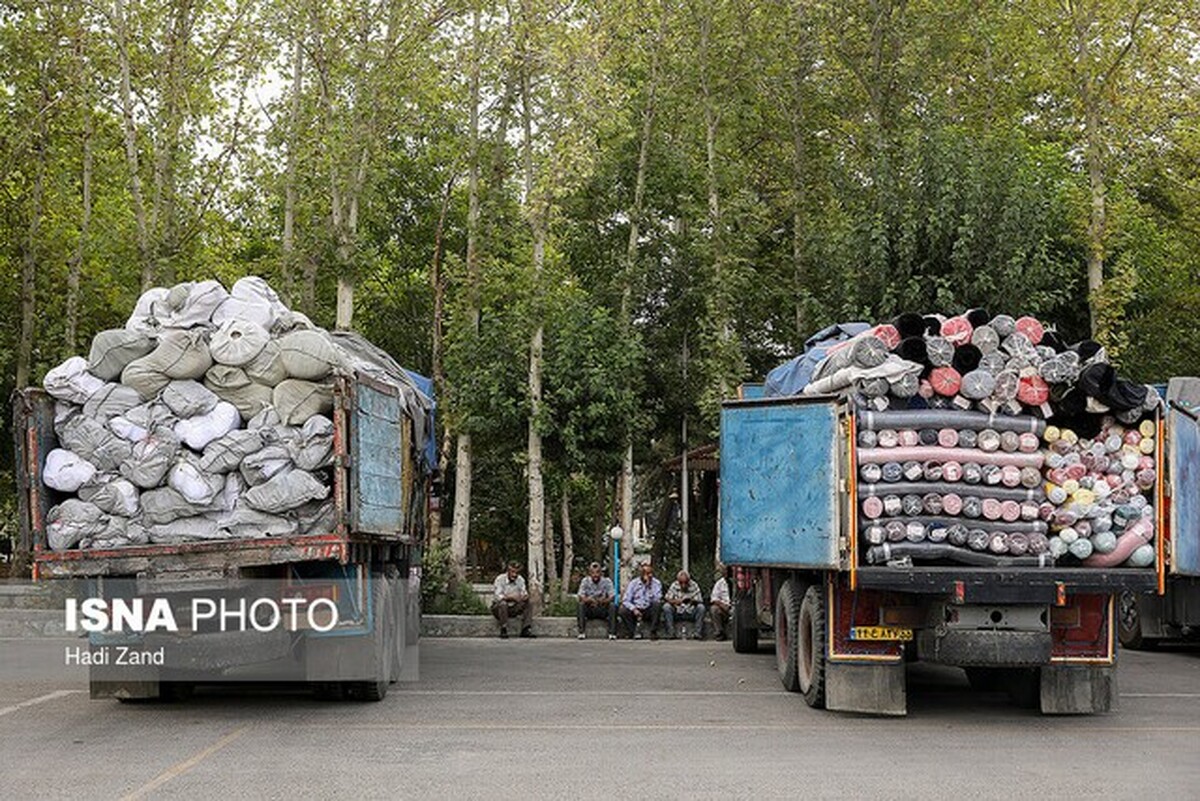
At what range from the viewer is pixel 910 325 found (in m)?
12.7

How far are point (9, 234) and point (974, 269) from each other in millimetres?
18451

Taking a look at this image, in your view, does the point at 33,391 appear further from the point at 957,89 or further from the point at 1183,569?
the point at 957,89

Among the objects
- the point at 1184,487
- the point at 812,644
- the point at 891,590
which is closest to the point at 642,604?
the point at 812,644

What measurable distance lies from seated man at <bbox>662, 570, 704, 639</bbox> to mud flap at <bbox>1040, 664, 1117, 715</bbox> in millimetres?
9893

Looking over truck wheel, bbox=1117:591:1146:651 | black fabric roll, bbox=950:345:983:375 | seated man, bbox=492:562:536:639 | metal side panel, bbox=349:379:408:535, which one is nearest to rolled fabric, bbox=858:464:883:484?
black fabric roll, bbox=950:345:983:375

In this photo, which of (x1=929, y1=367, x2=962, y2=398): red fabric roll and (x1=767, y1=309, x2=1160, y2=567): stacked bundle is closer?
(x1=767, y1=309, x2=1160, y2=567): stacked bundle

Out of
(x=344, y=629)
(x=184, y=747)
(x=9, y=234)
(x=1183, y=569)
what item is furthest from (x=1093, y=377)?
(x=9, y=234)

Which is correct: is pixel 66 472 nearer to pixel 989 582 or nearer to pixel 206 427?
pixel 206 427

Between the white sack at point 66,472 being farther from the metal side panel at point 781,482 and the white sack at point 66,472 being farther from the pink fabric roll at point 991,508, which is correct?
the pink fabric roll at point 991,508

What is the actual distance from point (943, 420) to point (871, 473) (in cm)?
70

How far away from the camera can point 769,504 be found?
47.0 ft

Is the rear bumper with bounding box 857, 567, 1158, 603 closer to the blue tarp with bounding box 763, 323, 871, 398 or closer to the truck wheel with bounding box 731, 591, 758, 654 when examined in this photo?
the blue tarp with bounding box 763, 323, 871, 398

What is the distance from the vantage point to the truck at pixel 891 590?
12.2 meters

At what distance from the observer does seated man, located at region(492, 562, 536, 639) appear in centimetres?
2302
